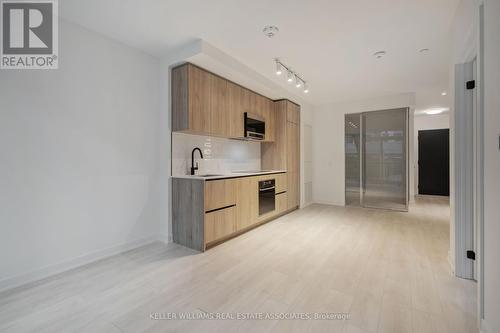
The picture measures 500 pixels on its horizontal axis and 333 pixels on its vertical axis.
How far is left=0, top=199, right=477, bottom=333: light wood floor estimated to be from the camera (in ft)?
5.21

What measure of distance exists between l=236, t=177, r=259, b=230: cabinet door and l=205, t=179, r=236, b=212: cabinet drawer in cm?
14

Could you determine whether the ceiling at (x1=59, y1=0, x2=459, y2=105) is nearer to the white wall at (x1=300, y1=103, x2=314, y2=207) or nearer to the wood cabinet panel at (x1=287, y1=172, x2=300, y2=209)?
the white wall at (x1=300, y1=103, x2=314, y2=207)

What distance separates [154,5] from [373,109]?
513cm

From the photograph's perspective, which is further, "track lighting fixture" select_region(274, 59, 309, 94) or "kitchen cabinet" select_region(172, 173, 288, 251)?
"track lighting fixture" select_region(274, 59, 309, 94)

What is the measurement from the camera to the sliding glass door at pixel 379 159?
5191mm

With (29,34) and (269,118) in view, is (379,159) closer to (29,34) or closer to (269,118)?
(269,118)

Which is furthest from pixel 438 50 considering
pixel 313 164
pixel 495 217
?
pixel 313 164

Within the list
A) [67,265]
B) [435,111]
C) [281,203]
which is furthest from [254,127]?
[435,111]

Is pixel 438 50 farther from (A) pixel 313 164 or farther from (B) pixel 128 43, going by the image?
(B) pixel 128 43

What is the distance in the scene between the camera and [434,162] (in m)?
7.16

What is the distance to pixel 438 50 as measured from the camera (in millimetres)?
3102

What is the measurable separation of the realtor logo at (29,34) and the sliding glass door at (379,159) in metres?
5.76

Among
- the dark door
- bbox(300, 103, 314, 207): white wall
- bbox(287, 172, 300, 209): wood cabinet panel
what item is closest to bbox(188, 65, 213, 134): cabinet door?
bbox(287, 172, 300, 209): wood cabinet panel

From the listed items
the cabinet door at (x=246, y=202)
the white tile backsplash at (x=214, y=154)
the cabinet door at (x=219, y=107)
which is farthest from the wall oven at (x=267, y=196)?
the cabinet door at (x=219, y=107)
